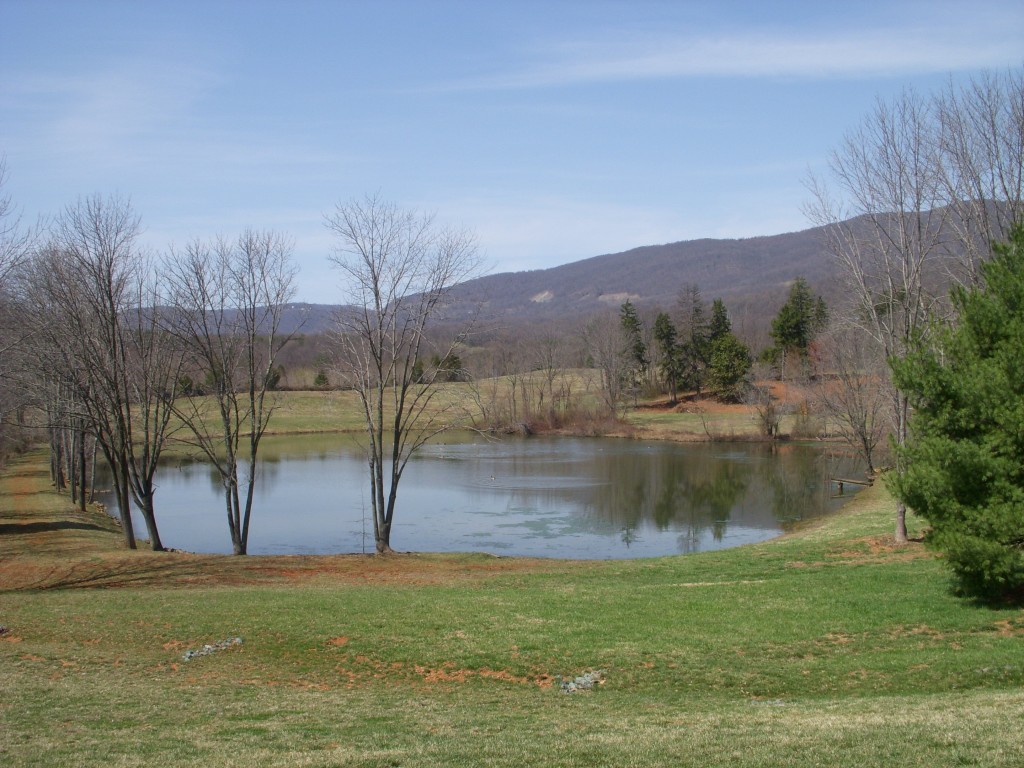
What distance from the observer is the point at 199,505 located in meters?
38.5

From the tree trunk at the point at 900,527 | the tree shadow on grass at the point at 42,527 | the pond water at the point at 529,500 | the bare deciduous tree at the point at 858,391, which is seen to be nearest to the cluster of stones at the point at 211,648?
the tree trunk at the point at 900,527

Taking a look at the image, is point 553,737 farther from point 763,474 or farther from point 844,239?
point 763,474

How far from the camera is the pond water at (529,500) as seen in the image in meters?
29.7

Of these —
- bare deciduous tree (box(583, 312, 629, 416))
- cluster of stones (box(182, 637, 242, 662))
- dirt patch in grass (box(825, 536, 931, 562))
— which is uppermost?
bare deciduous tree (box(583, 312, 629, 416))

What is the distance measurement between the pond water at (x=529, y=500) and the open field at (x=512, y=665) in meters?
9.31

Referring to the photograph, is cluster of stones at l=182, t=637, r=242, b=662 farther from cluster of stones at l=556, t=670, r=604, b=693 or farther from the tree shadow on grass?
the tree shadow on grass

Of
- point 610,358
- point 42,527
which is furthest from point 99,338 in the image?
point 610,358

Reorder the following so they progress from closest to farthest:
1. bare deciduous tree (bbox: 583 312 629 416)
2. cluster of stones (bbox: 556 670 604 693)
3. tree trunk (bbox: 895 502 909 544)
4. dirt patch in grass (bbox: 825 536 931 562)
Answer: cluster of stones (bbox: 556 670 604 693) → dirt patch in grass (bbox: 825 536 931 562) → tree trunk (bbox: 895 502 909 544) → bare deciduous tree (bbox: 583 312 629 416)

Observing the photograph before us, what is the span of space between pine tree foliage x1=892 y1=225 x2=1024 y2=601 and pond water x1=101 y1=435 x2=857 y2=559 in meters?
14.9

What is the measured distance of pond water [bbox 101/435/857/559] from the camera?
97.4 feet

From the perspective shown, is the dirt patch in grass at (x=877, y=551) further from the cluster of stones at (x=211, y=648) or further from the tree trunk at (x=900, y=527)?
the cluster of stones at (x=211, y=648)

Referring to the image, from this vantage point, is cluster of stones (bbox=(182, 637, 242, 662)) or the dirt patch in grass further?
the dirt patch in grass

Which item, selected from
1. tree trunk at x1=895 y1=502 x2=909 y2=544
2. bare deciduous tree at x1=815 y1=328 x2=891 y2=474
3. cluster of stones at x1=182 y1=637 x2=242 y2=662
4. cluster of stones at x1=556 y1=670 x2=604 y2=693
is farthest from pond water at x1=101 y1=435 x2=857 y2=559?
cluster of stones at x1=556 y1=670 x2=604 y2=693

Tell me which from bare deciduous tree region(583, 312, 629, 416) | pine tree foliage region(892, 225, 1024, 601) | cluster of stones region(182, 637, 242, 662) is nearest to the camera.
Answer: pine tree foliage region(892, 225, 1024, 601)
